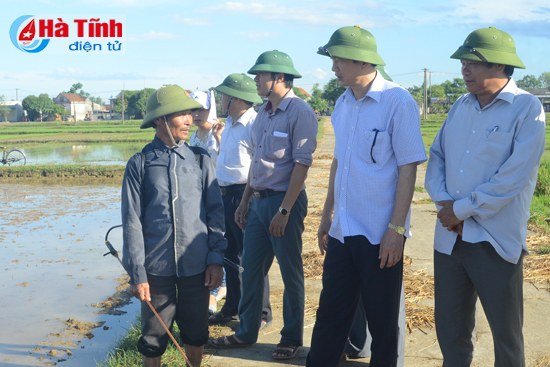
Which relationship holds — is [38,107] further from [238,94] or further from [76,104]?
[238,94]

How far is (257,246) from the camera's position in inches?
157

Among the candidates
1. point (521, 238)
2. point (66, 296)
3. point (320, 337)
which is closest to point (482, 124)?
point (521, 238)

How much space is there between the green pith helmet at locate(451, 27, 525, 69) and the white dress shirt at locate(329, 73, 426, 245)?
38 cm

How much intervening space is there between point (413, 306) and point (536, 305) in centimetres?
110

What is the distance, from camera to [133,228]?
2.95 metres

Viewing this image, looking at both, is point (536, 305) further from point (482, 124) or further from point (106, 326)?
point (106, 326)

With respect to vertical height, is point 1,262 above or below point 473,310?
below

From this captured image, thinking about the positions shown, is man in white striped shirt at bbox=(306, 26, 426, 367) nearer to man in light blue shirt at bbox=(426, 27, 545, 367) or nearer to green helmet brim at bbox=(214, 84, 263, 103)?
man in light blue shirt at bbox=(426, 27, 545, 367)

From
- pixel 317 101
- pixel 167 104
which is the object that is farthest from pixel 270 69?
pixel 317 101

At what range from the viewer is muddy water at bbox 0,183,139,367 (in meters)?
4.65

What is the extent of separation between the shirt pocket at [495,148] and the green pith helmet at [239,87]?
239 centimetres

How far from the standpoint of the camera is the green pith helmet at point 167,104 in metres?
3.09

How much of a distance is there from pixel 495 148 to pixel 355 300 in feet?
3.88

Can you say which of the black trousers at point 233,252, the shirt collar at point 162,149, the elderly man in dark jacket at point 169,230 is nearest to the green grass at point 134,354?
the black trousers at point 233,252
